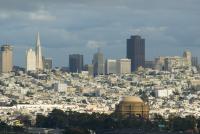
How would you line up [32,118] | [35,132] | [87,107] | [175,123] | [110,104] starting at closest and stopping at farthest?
[35,132] → [175,123] → [32,118] → [87,107] → [110,104]

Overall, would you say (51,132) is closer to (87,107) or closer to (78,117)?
(78,117)

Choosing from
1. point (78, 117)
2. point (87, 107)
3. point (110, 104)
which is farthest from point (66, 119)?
point (110, 104)

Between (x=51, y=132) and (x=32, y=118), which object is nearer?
(x=51, y=132)

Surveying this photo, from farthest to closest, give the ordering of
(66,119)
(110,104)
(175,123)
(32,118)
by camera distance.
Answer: (110,104), (32,118), (66,119), (175,123)

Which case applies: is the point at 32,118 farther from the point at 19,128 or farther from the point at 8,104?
the point at 8,104

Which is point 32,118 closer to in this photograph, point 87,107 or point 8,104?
point 87,107

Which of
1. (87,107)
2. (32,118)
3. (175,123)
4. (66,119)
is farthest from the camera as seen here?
(87,107)

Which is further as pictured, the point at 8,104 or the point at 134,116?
the point at 8,104

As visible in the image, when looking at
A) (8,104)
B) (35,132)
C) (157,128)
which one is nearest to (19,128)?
(35,132)

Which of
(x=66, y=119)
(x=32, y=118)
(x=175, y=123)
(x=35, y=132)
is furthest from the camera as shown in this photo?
(x=32, y=118)
